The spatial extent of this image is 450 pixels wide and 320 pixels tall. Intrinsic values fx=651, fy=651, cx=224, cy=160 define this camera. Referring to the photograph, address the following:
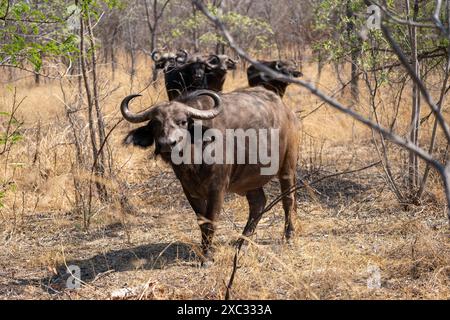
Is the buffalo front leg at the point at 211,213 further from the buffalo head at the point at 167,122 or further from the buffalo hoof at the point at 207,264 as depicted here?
the buffalo head at the point at 167,122

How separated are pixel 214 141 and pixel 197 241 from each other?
1.14 m

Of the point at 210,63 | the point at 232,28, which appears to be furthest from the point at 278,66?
the point at 232,28

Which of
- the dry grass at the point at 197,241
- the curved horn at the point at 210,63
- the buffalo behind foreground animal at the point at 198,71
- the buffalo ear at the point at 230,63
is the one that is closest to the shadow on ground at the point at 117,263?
the dry grass at the point at 197,241

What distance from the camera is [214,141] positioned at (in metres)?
5.57

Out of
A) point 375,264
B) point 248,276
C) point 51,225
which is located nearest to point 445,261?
point 375,264

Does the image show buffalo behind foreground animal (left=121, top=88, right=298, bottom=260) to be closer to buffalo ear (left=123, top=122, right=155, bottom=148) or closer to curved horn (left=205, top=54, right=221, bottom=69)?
buffalo ear (left=123, top=122, right=155, bottom=148)

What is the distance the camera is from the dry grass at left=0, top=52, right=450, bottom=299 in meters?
4.70

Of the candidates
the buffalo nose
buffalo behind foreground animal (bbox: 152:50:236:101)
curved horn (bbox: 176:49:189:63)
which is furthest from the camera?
curved horn (bbox: 176:49:189:63)

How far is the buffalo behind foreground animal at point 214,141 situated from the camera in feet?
17.3

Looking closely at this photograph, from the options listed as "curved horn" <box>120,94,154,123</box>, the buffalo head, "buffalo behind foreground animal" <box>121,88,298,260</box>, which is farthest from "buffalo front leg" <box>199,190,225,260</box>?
"curved horn" <box>120,94,154,123</box>

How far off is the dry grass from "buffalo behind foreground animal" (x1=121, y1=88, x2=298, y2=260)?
0.32 meters
